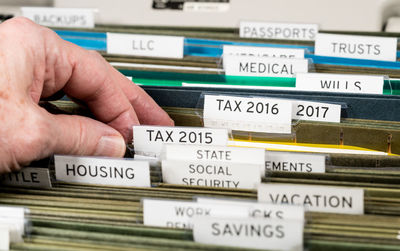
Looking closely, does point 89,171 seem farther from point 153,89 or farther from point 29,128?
point 153,89

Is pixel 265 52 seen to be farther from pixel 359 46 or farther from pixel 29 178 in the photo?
pixel 29 178

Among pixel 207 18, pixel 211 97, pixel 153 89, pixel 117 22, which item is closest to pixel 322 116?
pixel 211 97

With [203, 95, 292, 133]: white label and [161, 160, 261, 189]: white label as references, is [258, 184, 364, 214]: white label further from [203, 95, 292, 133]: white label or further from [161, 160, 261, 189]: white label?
[203, 95, 292, 133]: white label

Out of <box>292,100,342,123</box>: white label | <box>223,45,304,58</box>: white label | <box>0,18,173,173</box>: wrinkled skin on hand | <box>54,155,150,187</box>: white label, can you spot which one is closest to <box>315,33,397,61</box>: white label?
<box>223,45,304,58</box>: white label

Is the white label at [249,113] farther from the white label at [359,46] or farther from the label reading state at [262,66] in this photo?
the white label at [359,46]

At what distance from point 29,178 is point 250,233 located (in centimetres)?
32

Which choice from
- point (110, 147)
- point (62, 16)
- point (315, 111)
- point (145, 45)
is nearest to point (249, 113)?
point (315, 111)

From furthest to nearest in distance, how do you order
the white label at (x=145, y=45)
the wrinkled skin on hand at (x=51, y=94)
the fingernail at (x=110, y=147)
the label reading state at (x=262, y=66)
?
the white label at (x=145, y=45) → the label reading state at (x=262, y=66) → the fingernail at (x=110, y=147) → the wrinkled skin on hand at (x=51, y=94)

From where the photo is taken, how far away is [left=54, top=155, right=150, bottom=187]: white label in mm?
781

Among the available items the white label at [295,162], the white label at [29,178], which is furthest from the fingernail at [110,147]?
the white label at [295,162]

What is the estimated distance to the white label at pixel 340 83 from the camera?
36.6 inches

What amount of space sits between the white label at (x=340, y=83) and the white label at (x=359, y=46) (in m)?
0.13

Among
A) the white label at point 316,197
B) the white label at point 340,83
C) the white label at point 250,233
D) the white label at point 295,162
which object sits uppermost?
the white label at point 340,83

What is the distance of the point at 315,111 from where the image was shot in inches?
35.4
